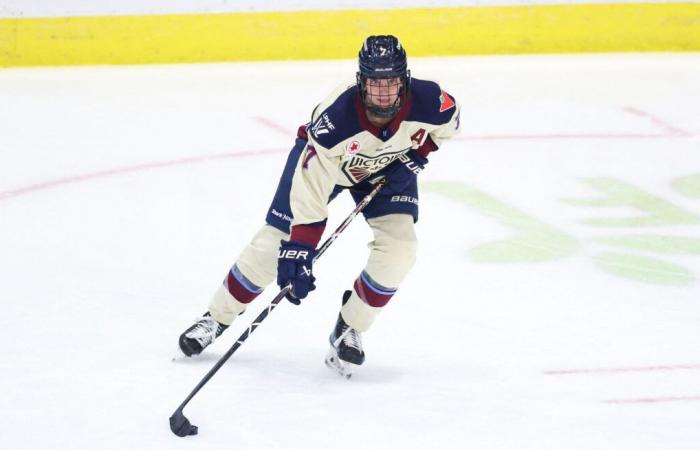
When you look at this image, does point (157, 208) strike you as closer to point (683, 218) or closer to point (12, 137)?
point (12, 137)

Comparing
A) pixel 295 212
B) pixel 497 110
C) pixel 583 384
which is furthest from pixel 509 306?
pixel 497 110

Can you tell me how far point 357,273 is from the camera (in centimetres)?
408

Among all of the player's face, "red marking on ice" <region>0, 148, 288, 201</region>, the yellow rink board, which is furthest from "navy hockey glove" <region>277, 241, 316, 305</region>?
the yellow rink board

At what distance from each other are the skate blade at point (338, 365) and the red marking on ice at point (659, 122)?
128 inches

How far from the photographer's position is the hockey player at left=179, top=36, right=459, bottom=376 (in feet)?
9.59

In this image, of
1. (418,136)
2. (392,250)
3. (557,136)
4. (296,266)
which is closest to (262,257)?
(296,266)

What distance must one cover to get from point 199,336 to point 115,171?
2114 millimetres

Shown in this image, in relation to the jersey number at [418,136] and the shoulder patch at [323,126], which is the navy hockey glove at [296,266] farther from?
the jersey number at [418,136]

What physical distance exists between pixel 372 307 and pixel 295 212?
→ 378 millimetres

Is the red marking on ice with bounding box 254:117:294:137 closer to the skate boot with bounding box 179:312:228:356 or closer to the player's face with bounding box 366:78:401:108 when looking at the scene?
the skate boot with bounding box 179:312:228:356

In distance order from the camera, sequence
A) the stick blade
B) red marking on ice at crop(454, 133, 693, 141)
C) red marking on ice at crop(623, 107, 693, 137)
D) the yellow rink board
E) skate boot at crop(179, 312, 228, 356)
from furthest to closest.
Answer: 1. the yellow rink board
2. red marking on ice at crop(623, 107, 693, 137)
3. red marking on ice at crop(454, 133, 693, 141)
4. skate boot at crop(179, 312, 228, 356)
5. the stick blade

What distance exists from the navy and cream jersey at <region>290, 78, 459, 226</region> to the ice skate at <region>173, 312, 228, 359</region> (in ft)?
1.59

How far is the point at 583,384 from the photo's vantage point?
311 centimetres

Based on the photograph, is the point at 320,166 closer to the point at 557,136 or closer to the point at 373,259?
the point at 373,259
